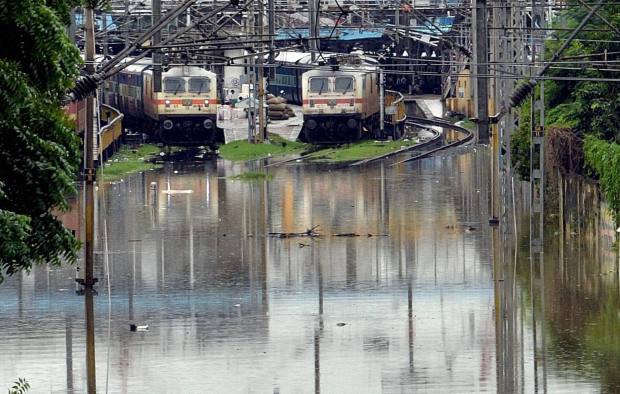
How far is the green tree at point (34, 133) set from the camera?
10406mm

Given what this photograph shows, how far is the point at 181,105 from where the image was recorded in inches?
1918

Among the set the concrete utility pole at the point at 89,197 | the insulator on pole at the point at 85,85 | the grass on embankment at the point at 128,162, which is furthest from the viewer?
the grass on embankment at the point at 128,162

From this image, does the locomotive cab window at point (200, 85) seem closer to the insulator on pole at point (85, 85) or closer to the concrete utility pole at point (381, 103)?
the concrete utility pole at point (381, 103)

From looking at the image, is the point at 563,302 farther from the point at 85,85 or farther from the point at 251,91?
the point at 251,91

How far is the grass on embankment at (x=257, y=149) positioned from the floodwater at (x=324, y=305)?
10567 millimetres

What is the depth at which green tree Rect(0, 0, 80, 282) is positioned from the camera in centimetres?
1041

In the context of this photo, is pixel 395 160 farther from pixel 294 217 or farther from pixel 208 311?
pixel 208 311

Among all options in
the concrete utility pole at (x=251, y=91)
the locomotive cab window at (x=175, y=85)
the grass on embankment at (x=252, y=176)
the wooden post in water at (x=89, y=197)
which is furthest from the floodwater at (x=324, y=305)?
the locomotive cab window at (x=175, y=85)

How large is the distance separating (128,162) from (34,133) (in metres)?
34.0

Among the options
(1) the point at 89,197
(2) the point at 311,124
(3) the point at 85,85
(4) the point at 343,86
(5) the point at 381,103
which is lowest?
(2) the point at 311,124

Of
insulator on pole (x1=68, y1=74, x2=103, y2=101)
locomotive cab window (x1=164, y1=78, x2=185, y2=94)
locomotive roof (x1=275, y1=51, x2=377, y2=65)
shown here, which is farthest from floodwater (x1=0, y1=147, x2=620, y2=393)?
locomotive roof (x1=275, y1=51, x2=377, y2=65)

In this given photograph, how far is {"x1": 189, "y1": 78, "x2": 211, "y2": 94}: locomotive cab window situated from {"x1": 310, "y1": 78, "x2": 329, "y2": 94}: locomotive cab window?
321 centimetres

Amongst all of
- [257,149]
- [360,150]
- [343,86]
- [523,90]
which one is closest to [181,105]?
[257,149]

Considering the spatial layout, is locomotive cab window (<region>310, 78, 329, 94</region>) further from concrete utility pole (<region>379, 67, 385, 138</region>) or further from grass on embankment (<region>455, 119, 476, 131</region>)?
grass on embankment (<region>455, 119, 476, 131</region>)
